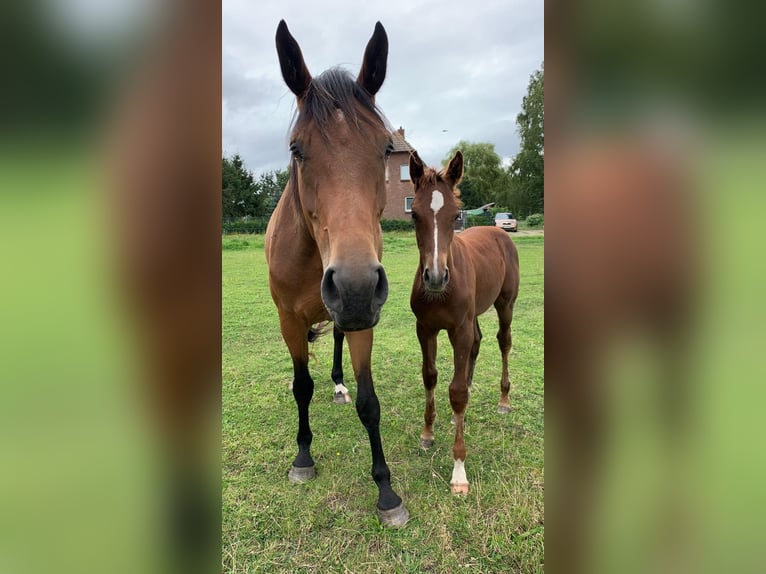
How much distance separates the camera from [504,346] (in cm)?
429

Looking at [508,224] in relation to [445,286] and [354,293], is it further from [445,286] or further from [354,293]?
[354,293]

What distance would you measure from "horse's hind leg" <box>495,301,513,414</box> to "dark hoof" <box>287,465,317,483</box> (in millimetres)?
1991

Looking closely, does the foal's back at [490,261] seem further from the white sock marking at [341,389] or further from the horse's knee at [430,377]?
the white sock marking at [341,389]

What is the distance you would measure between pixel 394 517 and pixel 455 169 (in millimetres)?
2529

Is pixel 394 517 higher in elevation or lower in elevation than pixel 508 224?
lower

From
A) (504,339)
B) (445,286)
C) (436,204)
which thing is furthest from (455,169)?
(504,339)

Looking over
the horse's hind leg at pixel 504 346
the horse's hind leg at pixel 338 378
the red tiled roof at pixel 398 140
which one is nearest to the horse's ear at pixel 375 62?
the red tiled roof at pixel 398 140

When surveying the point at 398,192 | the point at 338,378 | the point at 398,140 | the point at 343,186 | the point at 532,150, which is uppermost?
the point at 398,192

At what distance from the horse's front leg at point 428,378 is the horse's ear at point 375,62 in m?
1.91

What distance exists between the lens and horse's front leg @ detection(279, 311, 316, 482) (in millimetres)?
2973

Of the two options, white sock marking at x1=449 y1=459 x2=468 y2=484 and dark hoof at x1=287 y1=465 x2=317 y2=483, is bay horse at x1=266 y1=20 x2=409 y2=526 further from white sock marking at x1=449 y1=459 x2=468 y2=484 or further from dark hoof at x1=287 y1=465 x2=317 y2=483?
dark hoof at x1=287 y1=465 x2=317 y2=483
